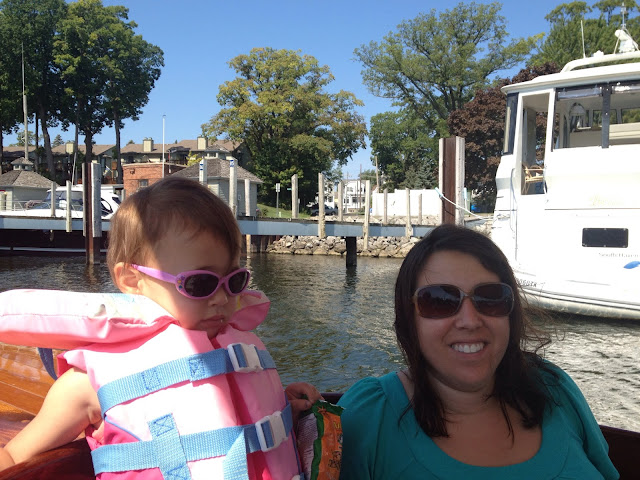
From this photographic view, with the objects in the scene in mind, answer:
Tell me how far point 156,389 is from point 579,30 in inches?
1671

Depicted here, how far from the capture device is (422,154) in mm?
50406

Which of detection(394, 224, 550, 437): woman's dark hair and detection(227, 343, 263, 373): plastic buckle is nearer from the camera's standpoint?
detection(227, 343, 263, 373): plastic buckle

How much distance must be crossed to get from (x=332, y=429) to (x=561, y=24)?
45169mm

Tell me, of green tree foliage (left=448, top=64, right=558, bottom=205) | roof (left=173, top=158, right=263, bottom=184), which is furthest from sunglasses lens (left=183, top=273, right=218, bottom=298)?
green tree foliage (left=448, top=64, right=558, bottom=205)

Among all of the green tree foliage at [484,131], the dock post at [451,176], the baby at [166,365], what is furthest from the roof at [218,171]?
the baby at [166,365]

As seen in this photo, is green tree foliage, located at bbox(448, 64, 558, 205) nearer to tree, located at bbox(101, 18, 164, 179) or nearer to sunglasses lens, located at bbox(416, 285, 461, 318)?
tree, located at bbox(101, 18, 164, 179)

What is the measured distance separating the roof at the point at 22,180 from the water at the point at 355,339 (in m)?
19.4

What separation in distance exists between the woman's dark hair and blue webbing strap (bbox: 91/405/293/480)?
0.62 m

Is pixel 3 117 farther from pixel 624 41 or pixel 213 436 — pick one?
pixel 213 436

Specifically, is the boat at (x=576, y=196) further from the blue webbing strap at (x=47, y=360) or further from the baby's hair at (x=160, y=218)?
the blue webbing strap at (x=47, y=360)

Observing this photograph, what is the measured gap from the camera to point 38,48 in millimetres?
50938

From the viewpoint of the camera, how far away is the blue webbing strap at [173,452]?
1.30 metres

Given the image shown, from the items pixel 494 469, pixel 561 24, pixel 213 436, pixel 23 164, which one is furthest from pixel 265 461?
pixel 23 164

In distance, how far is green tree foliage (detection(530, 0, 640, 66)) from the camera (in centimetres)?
3712
